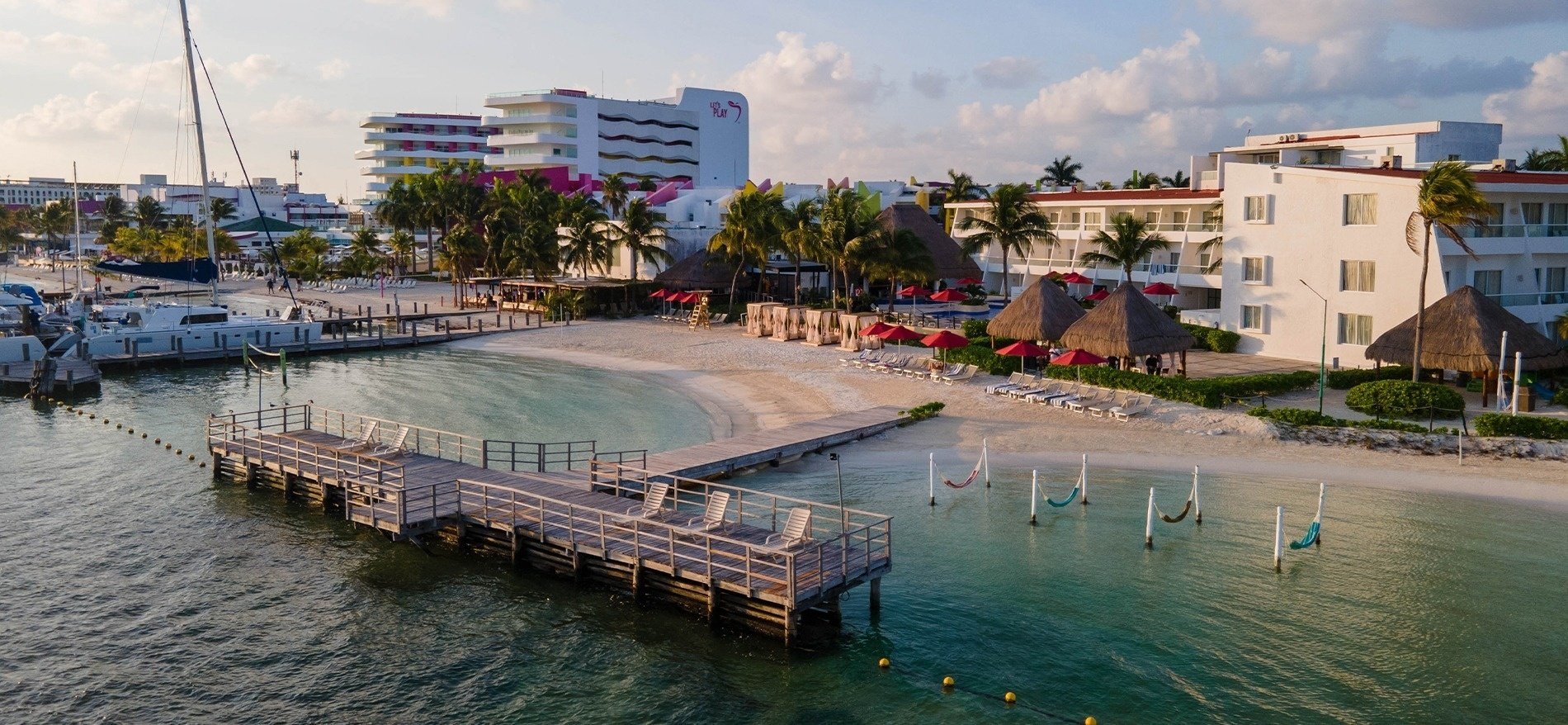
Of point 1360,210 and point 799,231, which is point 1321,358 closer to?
point 1360,210

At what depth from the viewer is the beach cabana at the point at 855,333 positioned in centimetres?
5362

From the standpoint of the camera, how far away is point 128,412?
4512 cm

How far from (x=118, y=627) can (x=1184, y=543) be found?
72.9 ft

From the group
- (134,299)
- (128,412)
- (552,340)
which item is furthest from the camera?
(134,299)

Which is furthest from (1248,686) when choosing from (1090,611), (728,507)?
(728,507)

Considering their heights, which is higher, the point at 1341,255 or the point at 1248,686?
the point at 1341,255

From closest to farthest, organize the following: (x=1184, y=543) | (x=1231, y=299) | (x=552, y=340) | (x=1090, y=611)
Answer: (x=1090, y=611)
(x=1184, y=543)
(x=1231, y=299)
(x=552, y=340)

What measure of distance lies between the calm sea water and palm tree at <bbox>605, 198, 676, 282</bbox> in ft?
155

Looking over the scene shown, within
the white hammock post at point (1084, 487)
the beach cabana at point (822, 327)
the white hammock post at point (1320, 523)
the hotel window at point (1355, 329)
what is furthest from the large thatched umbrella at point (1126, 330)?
the beach cabana at point (822, 327)

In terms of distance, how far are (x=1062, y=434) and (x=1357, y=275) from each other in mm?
16955

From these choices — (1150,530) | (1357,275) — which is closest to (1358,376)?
(1357,275)

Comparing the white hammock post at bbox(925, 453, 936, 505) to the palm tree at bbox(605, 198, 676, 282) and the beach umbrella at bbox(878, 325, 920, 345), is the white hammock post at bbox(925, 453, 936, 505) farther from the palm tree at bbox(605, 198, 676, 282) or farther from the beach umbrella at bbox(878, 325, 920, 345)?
the palm tree at bbox(605, 198, 676, 282)

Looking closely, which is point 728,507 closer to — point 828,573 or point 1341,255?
point 828,573

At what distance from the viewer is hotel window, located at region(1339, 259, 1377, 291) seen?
4416cm
